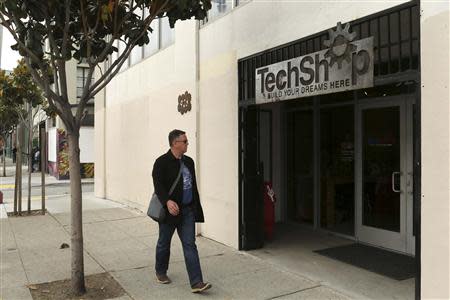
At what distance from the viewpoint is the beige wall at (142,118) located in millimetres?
8336

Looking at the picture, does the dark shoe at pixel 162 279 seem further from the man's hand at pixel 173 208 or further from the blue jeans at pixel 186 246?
the man's hand at pixel 173 208

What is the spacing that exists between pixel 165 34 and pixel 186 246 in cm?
604

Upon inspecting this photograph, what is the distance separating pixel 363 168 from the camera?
6.92m

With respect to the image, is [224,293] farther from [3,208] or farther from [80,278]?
[3,208]

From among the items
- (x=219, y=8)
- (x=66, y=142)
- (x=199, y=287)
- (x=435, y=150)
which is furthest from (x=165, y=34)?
(x=66, y=142)

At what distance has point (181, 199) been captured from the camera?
195 inches

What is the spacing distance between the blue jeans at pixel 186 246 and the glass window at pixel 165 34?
520 centimetres

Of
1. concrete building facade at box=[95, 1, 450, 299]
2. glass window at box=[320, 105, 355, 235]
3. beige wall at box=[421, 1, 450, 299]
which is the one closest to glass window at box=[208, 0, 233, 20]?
concrete building facade at box=[95, 1, 450, 299]

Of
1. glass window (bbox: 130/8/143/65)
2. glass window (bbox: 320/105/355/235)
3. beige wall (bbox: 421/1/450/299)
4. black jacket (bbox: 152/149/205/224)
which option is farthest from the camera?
glass window (bbox: 130/8/143/65)

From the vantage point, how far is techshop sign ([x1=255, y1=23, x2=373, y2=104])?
4.64m

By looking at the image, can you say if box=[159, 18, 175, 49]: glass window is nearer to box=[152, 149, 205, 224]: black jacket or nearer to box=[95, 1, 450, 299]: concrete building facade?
box=[95, 1, 450, 299]: concrete building facade

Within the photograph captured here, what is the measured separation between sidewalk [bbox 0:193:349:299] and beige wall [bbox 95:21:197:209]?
1.74 m

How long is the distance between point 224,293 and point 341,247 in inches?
98.0

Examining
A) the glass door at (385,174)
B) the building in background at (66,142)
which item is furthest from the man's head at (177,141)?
the building in background at (66,142)
